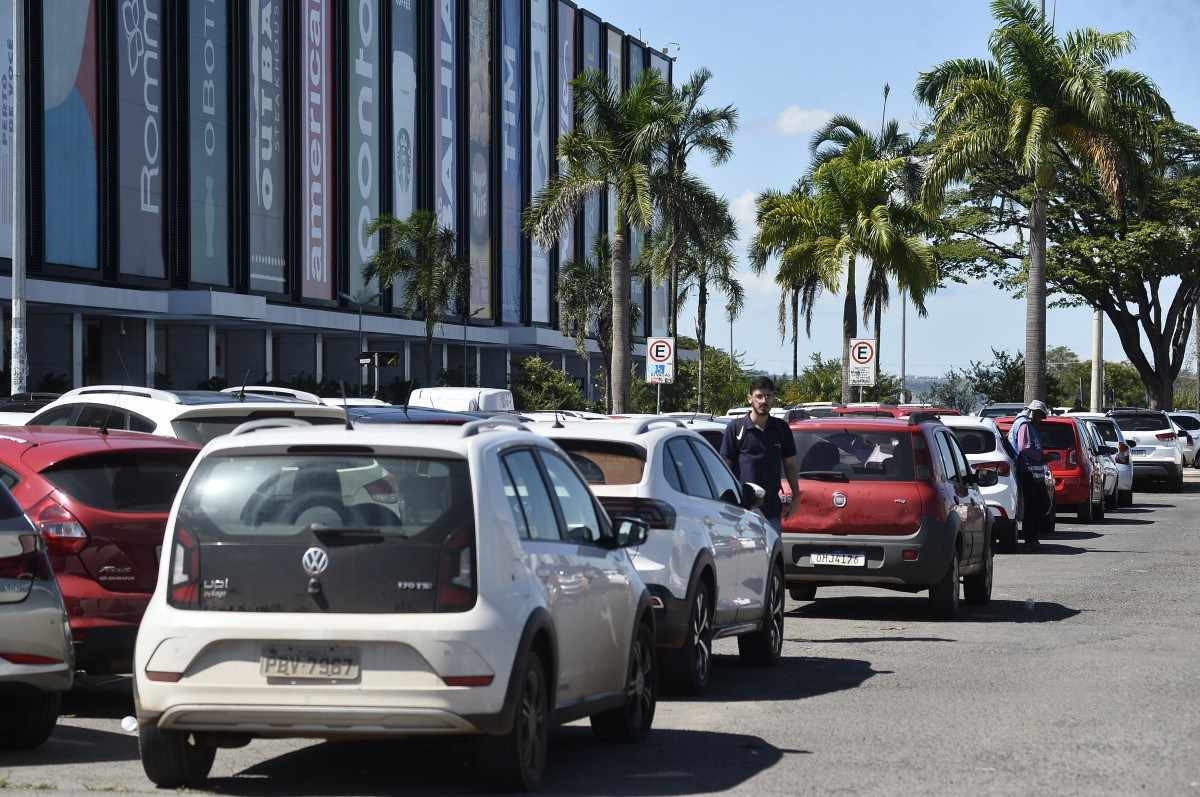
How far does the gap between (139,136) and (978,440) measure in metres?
37.7

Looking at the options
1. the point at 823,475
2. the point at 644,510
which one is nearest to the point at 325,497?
the point at 644,510

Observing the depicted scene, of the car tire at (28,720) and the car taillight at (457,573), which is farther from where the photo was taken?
the car tire at (28,720)

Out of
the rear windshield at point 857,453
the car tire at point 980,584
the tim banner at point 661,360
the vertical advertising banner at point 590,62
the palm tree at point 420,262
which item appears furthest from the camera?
the vertical advertising banner at point 590,62

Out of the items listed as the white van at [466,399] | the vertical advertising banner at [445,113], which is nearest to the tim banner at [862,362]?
the white van at [466,399]

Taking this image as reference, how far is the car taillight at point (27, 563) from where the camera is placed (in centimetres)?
816

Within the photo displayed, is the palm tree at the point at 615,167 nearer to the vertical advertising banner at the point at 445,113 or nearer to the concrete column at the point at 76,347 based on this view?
the concrete column at the point at 76,347

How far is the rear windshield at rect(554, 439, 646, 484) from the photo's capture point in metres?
10.3

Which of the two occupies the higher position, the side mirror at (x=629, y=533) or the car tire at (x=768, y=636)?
the side mirror at (x=629, y=533)

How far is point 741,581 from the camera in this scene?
11.4 metres

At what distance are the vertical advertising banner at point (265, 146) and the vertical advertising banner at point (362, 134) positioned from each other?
5.11 metres

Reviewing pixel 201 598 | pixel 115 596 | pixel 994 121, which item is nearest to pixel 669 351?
pixel 994 121

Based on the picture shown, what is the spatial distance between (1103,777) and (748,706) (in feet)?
8.78

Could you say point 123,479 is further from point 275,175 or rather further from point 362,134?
point 362,134

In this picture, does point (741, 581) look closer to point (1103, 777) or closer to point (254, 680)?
point (1103, 777)
